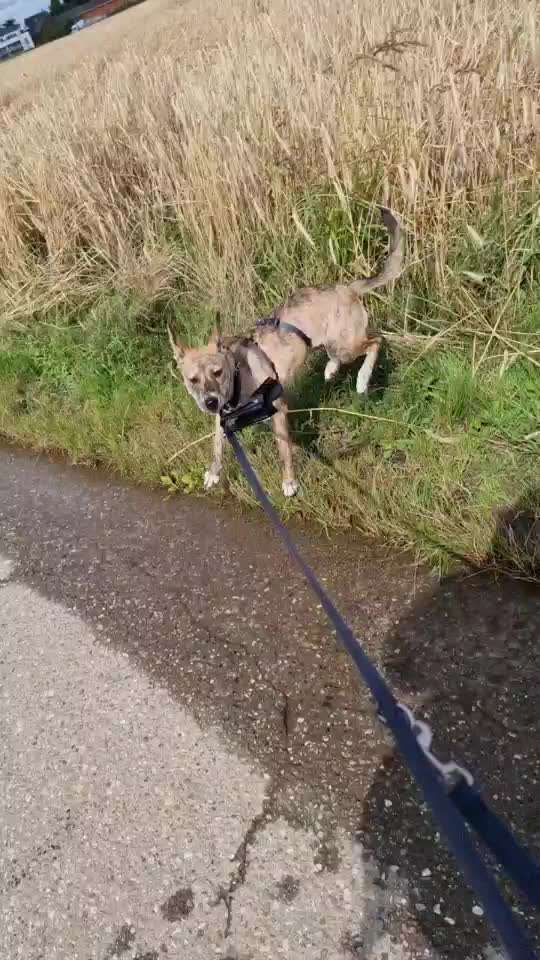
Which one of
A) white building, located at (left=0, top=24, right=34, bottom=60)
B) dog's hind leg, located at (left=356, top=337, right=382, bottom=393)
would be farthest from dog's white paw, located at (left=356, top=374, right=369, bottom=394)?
white building, located at (left=0, top=24, right=34, bottom=60)

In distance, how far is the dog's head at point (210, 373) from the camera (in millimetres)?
3488

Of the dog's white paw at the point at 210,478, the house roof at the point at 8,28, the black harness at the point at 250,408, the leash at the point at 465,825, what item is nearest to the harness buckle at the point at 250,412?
the black harness at the point at 250,408

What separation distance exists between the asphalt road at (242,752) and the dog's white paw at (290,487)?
261 mm

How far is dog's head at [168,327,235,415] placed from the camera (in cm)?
349

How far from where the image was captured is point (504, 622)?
2.67m

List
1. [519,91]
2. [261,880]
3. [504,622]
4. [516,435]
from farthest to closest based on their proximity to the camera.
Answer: [519,91] → [516,435] → [504,622] → [261,880]

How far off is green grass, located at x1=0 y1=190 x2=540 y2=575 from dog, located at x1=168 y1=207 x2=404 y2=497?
0.22 m

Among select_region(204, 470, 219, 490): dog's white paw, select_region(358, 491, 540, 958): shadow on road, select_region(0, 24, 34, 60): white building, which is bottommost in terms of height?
select_region(358, 491, 540, 958): shadow on road

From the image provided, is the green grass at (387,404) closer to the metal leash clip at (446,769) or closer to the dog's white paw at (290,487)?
the dog's white paw at (290,487)

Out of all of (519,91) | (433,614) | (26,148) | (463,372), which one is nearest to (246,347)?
(463,372)

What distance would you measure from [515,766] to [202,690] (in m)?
1.28

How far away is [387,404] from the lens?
12.8 feet

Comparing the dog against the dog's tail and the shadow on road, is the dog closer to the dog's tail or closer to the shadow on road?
the dog's tail

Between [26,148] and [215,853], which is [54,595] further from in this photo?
[26,148]
